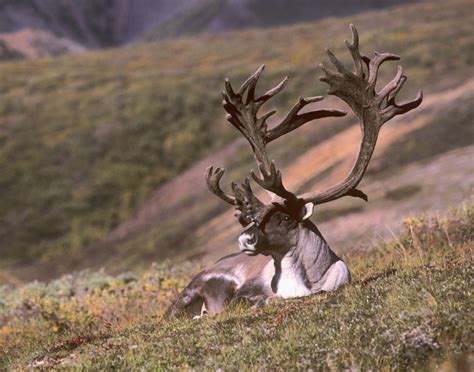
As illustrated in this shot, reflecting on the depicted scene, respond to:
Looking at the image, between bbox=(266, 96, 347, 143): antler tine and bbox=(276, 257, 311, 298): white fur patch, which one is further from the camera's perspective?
bbox=(266, 96, 347, 143): antler tine

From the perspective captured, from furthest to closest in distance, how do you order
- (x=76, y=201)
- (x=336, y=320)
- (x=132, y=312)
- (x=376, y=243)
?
1. (x=76, y=201)
2. (x=376, y=243)
3. (x=132, y=312)
4. (x=336, y=320)

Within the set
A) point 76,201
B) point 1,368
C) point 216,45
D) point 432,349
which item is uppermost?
point 216,45

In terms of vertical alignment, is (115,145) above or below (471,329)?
above

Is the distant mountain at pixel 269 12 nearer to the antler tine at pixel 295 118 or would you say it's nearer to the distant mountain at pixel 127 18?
the distant mountain at pixel 127 18

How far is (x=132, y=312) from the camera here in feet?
41.4

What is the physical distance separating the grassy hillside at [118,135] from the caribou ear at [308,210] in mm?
19170

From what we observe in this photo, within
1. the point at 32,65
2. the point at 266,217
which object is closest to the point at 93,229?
the point at 266,217

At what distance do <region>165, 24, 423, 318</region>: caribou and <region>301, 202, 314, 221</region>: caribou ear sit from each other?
12mm

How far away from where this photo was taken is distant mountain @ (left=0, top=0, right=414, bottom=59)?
498ft

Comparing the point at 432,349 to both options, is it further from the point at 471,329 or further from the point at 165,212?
the point at 165,212

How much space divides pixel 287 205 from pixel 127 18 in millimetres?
187602

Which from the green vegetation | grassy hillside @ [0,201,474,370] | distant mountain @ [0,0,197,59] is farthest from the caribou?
distant mountain @ [0,0,197,59]

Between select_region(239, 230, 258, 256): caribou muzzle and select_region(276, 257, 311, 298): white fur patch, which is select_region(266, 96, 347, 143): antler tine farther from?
select_region(276, 257, 311, 298): white fur patch

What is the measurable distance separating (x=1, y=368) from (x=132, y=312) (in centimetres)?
389
